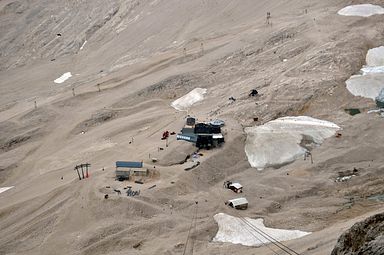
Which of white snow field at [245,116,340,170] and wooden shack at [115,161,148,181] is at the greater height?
wooden shack at [115,161,148,181]

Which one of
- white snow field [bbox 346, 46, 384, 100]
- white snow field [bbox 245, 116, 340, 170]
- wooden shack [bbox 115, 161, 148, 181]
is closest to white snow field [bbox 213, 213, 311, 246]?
wooden shack [bbox 115, 161, 148, 181]

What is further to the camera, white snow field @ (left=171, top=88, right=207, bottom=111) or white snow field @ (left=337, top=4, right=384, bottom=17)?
white snow field @ (left=337, top=4, right=384, bottom=17)

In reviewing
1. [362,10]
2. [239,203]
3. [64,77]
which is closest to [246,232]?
[239,203]

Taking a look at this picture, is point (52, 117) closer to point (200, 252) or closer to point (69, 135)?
point (69, 135)

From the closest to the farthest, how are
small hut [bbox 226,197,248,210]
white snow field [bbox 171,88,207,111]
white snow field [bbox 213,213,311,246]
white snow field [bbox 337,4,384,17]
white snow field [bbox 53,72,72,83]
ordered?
white snow field [bbox 213,213,311,246] < small hut [bbox 226,197,248,210] < white snow field [bbox 171,88,207,111] < white snow field [bbox 337,4,384,17] < white snow field [bbox 53,72,72,83]

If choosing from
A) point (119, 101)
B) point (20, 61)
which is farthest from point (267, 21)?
point (20, 61)

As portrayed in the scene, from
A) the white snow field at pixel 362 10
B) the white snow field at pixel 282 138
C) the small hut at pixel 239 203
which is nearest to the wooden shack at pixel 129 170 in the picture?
the small hut at pixel 239 203

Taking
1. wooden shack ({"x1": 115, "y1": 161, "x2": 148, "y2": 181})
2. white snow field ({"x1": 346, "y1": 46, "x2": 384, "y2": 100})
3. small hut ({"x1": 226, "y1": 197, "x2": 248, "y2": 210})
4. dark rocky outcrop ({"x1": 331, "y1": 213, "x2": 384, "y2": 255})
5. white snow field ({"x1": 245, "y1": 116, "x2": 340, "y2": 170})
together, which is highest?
dark rocky outcrop ({"x1": 331, "y1": 213, "x2": 384, "y2": 255})

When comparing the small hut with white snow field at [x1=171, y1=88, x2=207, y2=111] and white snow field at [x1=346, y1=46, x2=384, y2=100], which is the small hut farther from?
white snow field at [x1=346, y1=46, x2=384, y2=100]
